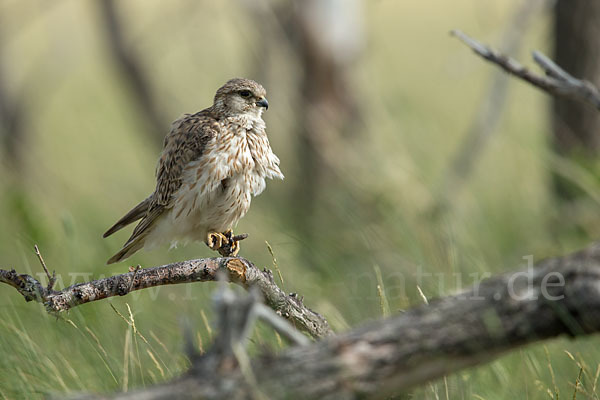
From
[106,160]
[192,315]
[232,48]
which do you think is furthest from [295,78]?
[232,48]

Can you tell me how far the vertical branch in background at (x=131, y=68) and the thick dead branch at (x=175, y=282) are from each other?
5.99 m

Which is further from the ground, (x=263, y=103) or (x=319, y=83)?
(x=319, y=83)

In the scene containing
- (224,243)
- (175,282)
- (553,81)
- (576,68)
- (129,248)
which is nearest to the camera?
(175,282)

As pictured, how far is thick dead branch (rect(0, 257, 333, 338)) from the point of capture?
191 cm

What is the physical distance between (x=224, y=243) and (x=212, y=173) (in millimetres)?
327

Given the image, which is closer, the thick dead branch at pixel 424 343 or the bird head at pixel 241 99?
the thick dead branch at pixel 424 343

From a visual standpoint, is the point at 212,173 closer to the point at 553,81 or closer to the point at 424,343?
the point at 553,81

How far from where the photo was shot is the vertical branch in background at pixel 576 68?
16.4ft

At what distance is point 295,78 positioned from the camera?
7.42 metres

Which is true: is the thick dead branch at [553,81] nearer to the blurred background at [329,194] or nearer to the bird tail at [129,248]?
the blurred background at [329,194]

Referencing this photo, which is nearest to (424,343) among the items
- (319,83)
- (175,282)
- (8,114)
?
(175,282)

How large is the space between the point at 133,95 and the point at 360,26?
2.71 metres

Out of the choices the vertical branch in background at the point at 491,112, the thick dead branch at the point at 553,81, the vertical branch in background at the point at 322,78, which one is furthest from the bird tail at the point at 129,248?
the vertical branch in background at the point at 322,78

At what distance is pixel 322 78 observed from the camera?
7.07 metres
